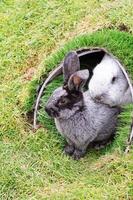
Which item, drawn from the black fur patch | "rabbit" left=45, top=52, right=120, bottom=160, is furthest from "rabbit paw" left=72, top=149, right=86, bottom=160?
the black fur patch

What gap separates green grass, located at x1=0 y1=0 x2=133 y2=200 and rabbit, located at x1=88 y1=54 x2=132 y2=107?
0.46 ft

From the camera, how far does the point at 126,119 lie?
5105mm

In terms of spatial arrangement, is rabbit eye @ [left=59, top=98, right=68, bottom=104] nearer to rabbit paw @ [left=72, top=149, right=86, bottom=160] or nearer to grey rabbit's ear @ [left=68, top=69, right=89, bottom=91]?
grey rabbit's ear @ [left=68, top=69, right=89, bottom=91]

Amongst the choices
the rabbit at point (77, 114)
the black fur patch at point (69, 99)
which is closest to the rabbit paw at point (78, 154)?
the rabbit at point (77, 114)

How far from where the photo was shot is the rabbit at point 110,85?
522 cm

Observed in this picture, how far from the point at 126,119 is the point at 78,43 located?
0.86 metres

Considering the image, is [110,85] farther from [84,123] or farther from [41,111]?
[41,111]

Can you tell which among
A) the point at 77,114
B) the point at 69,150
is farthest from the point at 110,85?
the point at 69,150

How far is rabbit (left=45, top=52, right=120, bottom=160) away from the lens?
5070 mm

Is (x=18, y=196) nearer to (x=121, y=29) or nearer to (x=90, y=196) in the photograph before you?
(x=90, y=196)

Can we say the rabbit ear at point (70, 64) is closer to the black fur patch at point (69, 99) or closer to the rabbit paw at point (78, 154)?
the black fur patch at point (69, 99)

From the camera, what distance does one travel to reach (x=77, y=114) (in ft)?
17.3

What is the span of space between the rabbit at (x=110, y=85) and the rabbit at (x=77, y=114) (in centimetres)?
10

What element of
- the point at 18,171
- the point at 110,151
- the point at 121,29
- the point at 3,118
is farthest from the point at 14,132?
the point at 121,29
